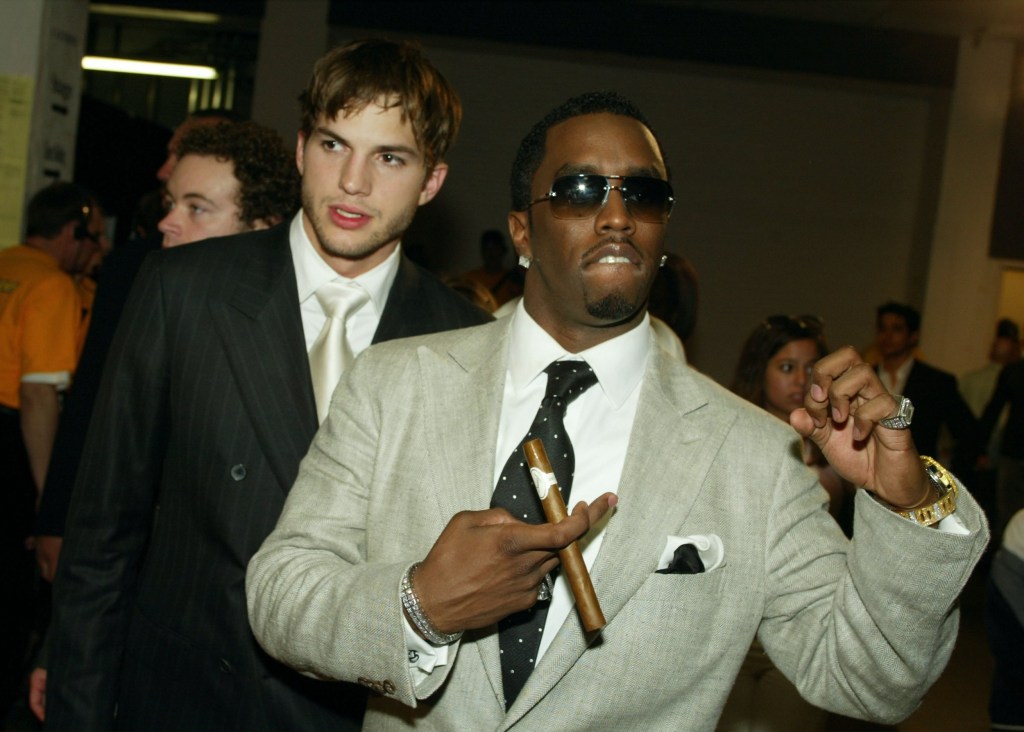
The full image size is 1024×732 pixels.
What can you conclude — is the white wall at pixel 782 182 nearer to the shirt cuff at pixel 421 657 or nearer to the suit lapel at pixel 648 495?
the suit lapel at pixel 648 495

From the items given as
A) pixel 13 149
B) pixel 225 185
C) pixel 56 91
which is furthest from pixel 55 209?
pixel 225 185

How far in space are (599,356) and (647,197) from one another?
32cm

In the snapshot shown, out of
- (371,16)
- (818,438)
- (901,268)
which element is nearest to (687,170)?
(901,268)

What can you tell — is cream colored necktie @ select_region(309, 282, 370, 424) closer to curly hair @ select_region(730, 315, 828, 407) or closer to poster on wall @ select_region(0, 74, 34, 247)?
curly hair @ select_region(730, 315, 828, 407)

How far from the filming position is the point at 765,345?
4121mm

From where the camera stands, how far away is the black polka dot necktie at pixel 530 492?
1.78 m

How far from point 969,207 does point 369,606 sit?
1109 centimetres

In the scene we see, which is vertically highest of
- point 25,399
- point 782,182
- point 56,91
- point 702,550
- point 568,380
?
point 782,182

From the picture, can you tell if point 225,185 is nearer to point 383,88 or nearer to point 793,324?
point 383,88

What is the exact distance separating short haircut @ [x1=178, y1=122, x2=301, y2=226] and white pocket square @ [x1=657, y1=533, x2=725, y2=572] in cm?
193

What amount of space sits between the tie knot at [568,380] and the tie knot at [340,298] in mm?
741

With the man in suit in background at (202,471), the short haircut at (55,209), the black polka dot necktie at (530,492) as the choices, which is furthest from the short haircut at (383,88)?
the short haircut at (55,209)

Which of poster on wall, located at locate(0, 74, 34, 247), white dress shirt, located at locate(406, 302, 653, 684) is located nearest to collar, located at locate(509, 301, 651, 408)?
white dress shirt, located at locate(406, 302, 653, 684)

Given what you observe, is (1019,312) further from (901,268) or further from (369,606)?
(369,606)
